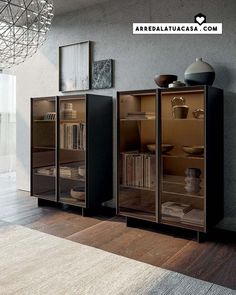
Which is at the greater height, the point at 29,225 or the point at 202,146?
the point at 202,146

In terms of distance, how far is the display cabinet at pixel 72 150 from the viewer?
3676mm

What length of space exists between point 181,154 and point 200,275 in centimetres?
122

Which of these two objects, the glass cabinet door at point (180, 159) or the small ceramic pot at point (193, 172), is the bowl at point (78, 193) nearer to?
the glass cabinet door at point (180, 159)

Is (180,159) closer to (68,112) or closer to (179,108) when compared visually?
(179,108)

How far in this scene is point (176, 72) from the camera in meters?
3.45

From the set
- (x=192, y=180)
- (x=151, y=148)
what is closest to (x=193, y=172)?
(x=192, y=180)

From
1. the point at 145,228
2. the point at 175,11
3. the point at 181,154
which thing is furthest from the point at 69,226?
the point at 175,11

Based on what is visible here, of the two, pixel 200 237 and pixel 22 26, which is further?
pixel 200 237

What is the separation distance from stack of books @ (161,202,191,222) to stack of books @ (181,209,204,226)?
40mm

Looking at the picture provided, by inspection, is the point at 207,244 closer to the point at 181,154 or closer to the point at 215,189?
the point at 215,189

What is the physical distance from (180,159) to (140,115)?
64 centimetres

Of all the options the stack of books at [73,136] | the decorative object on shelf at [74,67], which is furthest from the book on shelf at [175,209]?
the decorative object on shelf at [74,67]

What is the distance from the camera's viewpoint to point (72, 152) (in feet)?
12.9

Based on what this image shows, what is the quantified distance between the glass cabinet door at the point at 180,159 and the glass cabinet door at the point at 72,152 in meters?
1.02
